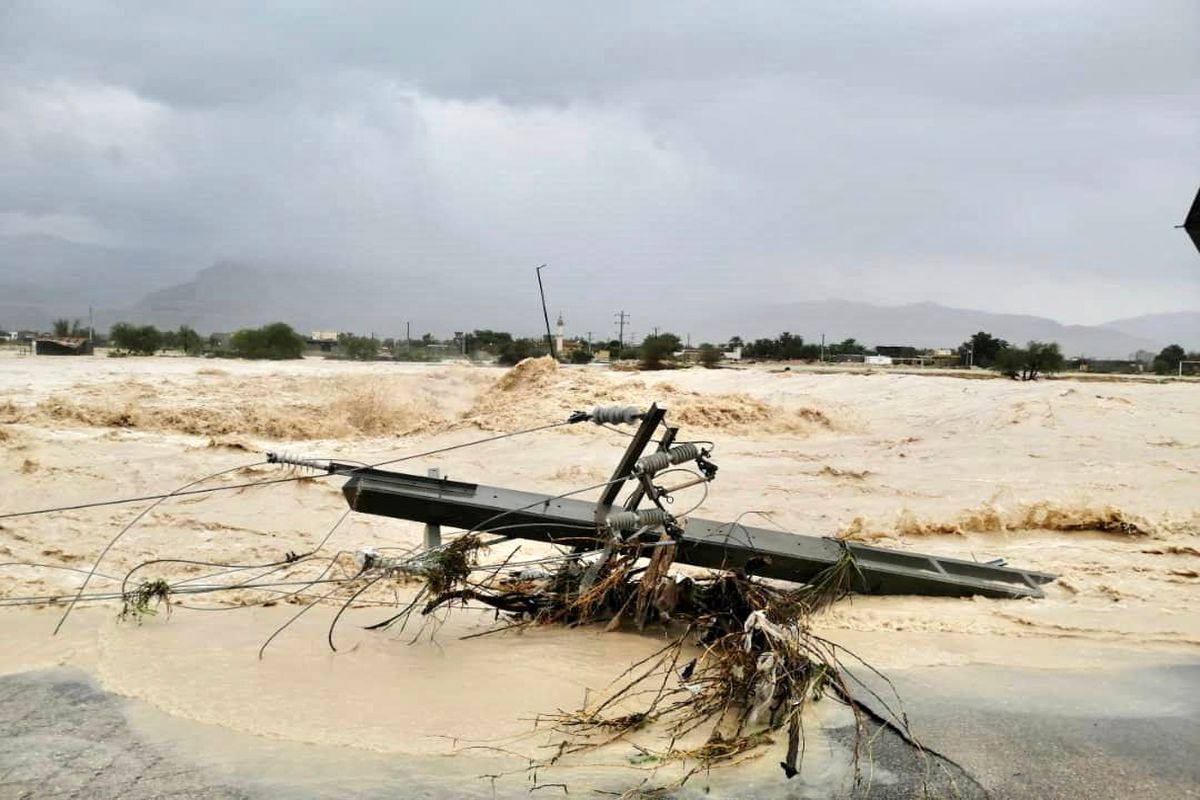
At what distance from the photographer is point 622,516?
15.5 feet

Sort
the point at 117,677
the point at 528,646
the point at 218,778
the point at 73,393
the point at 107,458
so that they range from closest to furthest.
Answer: the point at 218,778 < the point at 117,677 < the point at 528,646 < the point at 107,458 < the point at 73,393

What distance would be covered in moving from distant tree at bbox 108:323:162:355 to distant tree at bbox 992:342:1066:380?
3404 centimetres

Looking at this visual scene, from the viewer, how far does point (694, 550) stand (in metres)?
4.91

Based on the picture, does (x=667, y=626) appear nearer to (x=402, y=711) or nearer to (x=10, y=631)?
(x=402, y=711)

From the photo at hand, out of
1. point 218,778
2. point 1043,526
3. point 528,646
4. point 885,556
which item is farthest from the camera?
point 1043,526

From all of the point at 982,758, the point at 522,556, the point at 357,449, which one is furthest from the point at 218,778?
the point at 357,449

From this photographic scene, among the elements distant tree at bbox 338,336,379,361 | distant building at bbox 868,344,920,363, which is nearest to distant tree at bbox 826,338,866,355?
distant building at bbox 868,344,920,363

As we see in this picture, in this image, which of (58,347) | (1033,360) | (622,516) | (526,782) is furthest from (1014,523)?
(58,347)

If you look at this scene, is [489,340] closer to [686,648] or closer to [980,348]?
[980,348]

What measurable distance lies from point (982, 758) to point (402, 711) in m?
2.62

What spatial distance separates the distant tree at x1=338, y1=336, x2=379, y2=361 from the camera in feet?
116

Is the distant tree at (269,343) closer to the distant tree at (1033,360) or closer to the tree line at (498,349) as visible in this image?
the tree line at (498,349)

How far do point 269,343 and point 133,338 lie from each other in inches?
283

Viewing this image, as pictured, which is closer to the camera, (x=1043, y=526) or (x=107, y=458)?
(x=1043, y=526)
